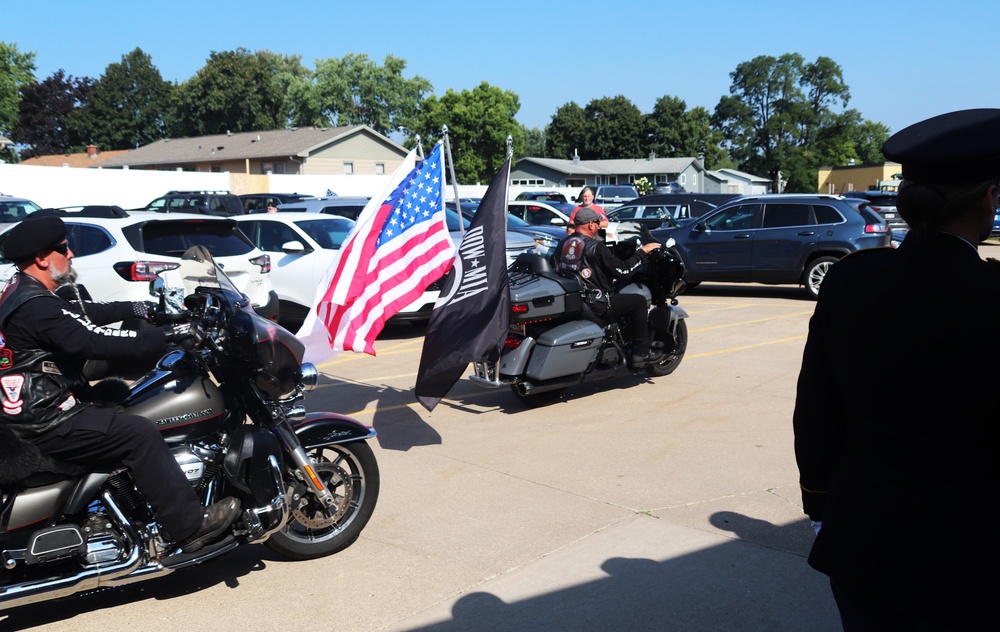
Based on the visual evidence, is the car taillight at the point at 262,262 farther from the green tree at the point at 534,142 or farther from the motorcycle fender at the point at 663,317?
the green tree at the point at 534,142

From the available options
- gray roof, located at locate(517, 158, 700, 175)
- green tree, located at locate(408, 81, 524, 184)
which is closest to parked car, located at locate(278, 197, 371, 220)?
green tree, located at locate(408, 81, 524, 184)

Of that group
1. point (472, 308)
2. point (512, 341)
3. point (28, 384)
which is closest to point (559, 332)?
point (512, 341)

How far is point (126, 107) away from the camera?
9050 centimetres

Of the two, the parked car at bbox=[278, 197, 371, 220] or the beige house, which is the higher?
the beige house

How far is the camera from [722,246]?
16.9 m

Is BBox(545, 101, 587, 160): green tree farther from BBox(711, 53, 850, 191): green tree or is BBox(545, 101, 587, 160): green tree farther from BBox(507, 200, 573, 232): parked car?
BBox(507, 200, 573, 232): parked car

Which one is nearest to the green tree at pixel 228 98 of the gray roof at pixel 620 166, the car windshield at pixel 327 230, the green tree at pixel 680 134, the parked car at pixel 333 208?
the gray roof at pixel 620 166

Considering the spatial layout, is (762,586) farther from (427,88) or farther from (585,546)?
(427,88)

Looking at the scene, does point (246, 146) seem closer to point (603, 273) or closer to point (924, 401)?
point (603, 273)

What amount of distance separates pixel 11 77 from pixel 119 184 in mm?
35686

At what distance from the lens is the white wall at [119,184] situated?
37750mm

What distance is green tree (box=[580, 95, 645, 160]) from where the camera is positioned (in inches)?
3989

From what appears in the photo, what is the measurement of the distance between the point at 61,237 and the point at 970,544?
383 centimetres

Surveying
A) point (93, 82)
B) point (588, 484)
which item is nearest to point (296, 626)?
point (588, 484)
